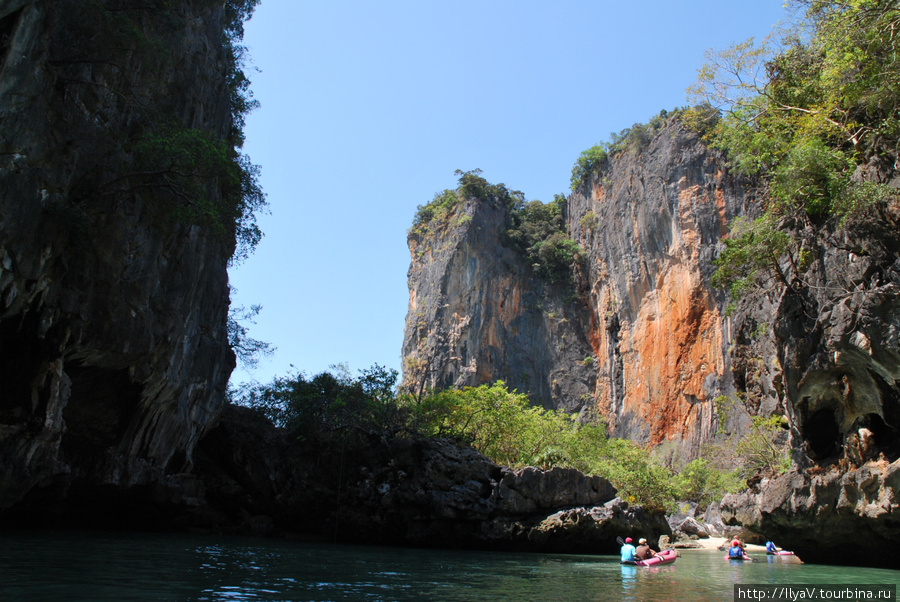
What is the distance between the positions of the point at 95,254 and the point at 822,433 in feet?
66.7

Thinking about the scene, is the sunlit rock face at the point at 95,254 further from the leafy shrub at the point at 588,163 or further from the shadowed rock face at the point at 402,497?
the leafy shrub at the point at 588,163

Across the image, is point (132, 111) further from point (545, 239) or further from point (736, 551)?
point (545, 239)

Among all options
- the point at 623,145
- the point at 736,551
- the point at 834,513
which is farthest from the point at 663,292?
the point at 834,513

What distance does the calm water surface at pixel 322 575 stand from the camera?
9281 mm

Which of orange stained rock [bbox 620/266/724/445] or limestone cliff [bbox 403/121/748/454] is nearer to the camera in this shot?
orange stained rock [bbox 620/266/724/445]

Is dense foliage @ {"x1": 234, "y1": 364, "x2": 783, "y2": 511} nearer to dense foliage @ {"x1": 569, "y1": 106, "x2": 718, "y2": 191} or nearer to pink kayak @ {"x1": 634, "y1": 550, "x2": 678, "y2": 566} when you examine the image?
pink kayak @ {"x1": 634, "y1": 550, "x2": 678, "y2": 566}

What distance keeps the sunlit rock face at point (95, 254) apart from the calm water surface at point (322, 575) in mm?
2967

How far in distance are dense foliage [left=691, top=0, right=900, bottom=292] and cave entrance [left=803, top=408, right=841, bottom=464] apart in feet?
12.9

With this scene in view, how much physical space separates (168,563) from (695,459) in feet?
127

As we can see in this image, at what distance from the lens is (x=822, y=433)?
59.1 feet

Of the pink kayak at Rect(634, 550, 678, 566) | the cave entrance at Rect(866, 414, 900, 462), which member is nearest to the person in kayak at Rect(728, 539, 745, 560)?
the pink kayak at Rect(634, 550, 678, 566)

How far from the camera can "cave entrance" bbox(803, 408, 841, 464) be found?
17.7 meters


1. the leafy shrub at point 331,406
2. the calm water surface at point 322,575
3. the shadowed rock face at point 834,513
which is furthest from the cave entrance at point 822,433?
the leafy shrub at point 331,406

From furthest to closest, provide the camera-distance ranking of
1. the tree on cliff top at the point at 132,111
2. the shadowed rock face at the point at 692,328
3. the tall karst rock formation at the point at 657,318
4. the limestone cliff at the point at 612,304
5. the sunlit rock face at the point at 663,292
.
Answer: the limestone cliff at the point at 612,304, the sunlit rock face at the point at 663,292, the tall karst rock formation at the point at 657,318, the shadowed rock face at the point at 692,328, the tree on cliff top at the point at 132,111
